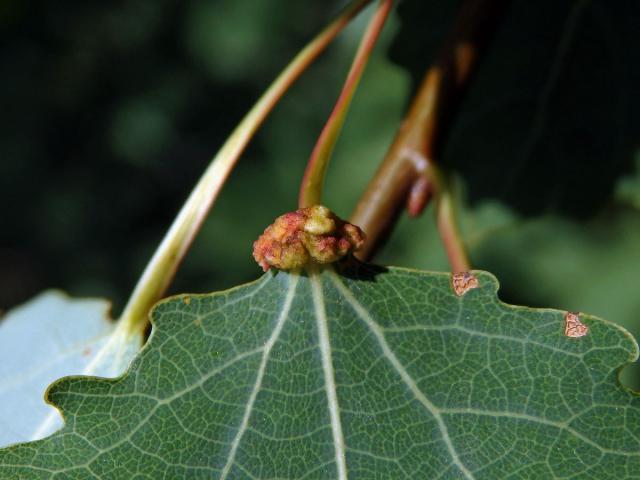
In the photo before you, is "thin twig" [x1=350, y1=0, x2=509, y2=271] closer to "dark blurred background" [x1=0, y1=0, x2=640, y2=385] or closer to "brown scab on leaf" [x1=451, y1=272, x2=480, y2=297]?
"dark blurred background" [x1=0, y1=0, x2=640, y2=385]

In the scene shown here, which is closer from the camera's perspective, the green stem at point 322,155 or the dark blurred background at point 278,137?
the green stem at point 322,155

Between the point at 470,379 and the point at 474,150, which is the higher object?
the point at 474,150

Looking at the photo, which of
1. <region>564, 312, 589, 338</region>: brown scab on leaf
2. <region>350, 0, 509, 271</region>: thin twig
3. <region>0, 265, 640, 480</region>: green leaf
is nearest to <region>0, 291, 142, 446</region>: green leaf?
<region>0, 265, 640, 480</region>: green leaf

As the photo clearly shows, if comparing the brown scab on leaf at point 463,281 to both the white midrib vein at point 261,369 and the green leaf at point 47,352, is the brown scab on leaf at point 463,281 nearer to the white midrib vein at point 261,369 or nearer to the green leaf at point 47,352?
the white midrib vein at point 261,369

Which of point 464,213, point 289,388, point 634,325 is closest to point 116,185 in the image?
point 634,325

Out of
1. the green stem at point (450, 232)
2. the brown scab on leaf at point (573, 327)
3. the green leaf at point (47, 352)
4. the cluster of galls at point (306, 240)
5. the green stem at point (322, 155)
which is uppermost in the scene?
the green stem at point (322, 155)

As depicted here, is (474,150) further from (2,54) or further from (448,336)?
(2,54)

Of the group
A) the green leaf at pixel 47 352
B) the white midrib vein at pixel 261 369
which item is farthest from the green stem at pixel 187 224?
the white midrib vein at pixel 261 369
